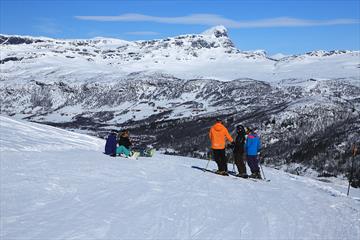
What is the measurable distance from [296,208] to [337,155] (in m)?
129

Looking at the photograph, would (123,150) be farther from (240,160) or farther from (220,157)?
(240,160)

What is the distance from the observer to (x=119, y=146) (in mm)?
30906

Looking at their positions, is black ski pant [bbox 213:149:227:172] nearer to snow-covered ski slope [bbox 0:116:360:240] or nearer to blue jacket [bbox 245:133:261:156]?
snow-covered ski slope [bbox 0:116:360:240]

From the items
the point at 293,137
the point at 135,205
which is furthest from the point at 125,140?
the point at 293,137

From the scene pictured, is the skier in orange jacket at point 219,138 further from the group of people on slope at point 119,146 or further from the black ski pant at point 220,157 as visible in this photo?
the group of people on slope at point 119,146

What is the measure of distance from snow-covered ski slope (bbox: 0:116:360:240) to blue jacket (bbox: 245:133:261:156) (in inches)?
65.7

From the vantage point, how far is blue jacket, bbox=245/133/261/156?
25.7m

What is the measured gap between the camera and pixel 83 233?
1230 centimetres

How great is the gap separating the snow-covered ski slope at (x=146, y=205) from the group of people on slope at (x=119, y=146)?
5455mm

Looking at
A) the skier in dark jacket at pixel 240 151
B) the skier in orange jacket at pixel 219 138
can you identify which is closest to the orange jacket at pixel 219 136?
the skier in orange jacket at pixel 219 138

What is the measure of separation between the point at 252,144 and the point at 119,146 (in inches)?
355

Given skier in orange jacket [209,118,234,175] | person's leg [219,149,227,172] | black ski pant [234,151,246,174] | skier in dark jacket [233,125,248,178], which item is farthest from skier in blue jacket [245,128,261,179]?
skier in orange jacket [209,118,234,175]

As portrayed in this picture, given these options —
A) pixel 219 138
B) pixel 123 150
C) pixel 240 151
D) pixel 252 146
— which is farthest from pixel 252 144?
pixel 123 150

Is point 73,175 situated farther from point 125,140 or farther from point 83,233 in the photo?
point 125,140
